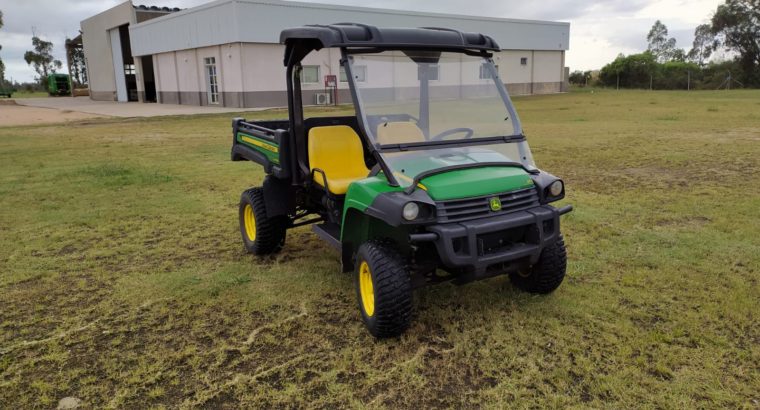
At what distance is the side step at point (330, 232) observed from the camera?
4.12 metres

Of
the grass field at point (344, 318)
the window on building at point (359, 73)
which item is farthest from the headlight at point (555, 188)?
the window on building at point (359, 73)

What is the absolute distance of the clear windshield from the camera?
3686mm

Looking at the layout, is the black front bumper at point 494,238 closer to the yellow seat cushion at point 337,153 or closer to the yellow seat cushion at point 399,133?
the yellow seat cushion at point 399,133

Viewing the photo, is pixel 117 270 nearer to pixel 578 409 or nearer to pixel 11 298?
pixel 11 298

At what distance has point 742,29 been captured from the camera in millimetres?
45250

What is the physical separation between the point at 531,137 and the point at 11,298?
37.5 ft

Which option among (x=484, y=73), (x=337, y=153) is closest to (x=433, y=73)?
(x=484, y=73)

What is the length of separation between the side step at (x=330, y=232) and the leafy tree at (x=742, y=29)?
47.9 metres

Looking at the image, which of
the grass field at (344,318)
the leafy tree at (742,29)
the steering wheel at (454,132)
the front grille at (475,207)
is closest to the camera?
the grass field at (344,318)

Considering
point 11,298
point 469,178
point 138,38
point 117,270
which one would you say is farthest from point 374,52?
point 138,38

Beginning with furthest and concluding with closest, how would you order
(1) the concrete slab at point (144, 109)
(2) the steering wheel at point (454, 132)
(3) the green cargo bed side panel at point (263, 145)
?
(1) the concrete slab at point (144, 109)
(3) the green cargo bed side panel at point (263, 145)
(2) the steering wheel at point (454, 132)

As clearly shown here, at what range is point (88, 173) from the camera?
9.27 m

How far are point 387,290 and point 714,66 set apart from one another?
49.1 meters

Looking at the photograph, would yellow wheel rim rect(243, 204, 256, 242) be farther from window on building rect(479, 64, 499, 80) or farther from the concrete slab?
the concrete slab
